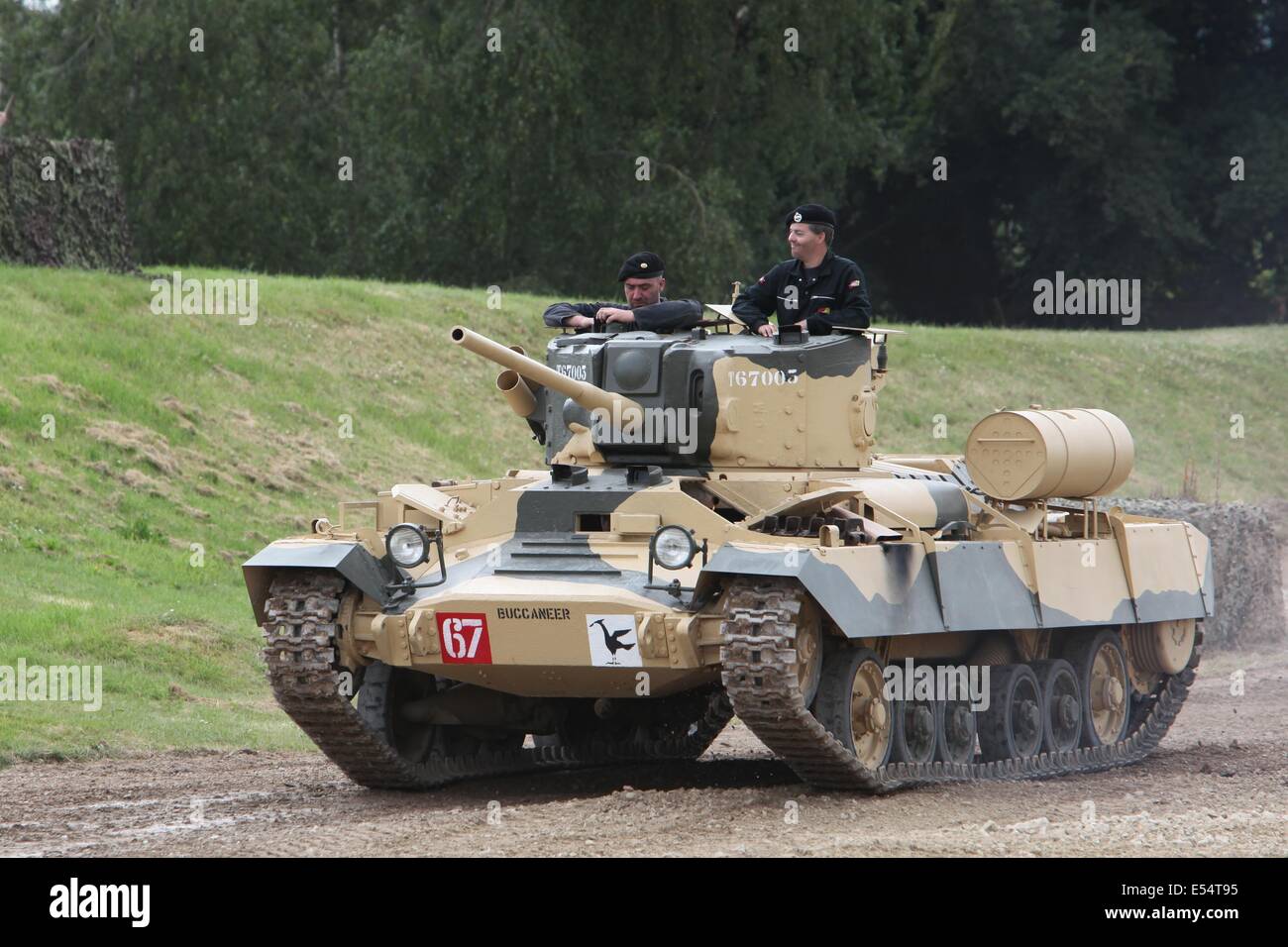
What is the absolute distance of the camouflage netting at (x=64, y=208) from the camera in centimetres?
2509

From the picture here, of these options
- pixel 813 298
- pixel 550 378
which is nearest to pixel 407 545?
pixel 550 378

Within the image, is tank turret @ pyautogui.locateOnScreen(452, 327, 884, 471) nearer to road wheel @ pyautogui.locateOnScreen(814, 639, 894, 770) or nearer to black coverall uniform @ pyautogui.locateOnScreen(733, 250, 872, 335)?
black coverall uniform @ pyautogui.locateOnScreen(733, 250, 872, 335)

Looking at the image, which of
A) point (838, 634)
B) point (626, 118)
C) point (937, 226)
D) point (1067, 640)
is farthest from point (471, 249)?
point (838, 634)

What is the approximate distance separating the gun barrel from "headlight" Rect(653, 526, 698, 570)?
1358mm

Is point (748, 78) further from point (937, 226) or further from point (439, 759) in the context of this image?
point (439, 759)

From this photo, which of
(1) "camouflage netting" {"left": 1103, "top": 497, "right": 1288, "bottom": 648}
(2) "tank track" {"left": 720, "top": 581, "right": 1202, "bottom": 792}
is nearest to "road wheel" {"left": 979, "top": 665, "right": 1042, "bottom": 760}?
(2) "tank track" {"left": 720, "top": 581, "right": 1202, "bottom": 792}

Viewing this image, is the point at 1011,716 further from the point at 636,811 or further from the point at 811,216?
the point at 636,811

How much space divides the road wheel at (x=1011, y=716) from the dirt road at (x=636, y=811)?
1.70ft

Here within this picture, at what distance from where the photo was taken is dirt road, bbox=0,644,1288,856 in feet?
33.9

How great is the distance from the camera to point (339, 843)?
10570mm

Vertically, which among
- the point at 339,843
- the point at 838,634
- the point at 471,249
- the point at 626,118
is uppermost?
the point at 626,118

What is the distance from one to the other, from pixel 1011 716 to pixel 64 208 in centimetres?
1613
